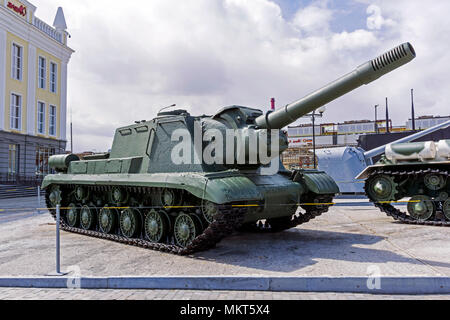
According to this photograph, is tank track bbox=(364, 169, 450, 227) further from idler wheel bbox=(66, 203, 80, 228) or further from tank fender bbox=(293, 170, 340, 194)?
idler wheel bbox=(66, 203, 80, 228)

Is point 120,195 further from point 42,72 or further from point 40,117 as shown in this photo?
point 42,72

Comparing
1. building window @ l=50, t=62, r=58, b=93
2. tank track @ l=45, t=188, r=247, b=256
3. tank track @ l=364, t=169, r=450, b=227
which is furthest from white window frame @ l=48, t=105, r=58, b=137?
tank track @ l=45, t=188, r=247, b=256

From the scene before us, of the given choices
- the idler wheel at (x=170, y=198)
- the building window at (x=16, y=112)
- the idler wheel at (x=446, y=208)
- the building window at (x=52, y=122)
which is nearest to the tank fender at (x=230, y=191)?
the idler wheel at (x=170, y=198)

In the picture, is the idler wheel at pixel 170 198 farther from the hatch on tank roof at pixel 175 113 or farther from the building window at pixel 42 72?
the building window at pixel 42 72

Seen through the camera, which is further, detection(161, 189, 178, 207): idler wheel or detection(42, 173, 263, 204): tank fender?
detection(161, 189, 178, 207): idler wheel

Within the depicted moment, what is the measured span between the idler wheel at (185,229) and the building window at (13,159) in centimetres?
2461

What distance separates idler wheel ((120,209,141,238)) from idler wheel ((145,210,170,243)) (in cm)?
47

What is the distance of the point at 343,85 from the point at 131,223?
5701 mm

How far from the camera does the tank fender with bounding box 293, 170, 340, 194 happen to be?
9656mm

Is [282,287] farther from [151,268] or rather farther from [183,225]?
[183,225]

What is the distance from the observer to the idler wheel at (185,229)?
27.1ft
